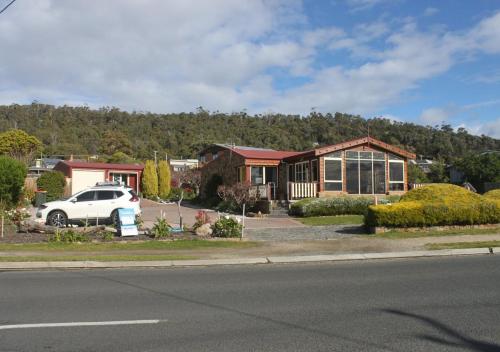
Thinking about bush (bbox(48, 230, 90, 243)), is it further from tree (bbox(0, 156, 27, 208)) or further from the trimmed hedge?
tree (bbox(0, 156, 27, 208))

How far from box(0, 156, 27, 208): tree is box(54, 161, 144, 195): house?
37.0ft

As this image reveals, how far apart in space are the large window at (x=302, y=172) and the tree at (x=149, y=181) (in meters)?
14.6

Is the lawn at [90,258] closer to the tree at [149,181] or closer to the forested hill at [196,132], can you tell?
the tree at [149,181]

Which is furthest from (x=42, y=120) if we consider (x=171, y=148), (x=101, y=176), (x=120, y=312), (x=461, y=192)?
(x=120, y=312)

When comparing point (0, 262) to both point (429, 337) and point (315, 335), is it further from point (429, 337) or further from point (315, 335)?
point (429, 337)

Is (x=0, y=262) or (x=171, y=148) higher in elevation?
(x=171, y=148)

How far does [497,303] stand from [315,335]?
3314 mm

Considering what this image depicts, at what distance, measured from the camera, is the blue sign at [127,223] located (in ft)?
55.3

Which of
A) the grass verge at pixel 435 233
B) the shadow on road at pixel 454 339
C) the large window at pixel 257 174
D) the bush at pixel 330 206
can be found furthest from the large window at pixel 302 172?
the shadow on road at pixel 454 339

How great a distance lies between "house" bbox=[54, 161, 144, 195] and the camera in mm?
40156

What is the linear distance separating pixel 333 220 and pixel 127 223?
10.1m

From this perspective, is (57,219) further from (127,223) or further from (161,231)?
(161,231)

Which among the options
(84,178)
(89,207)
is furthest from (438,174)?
(89,207)

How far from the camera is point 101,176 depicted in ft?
136
